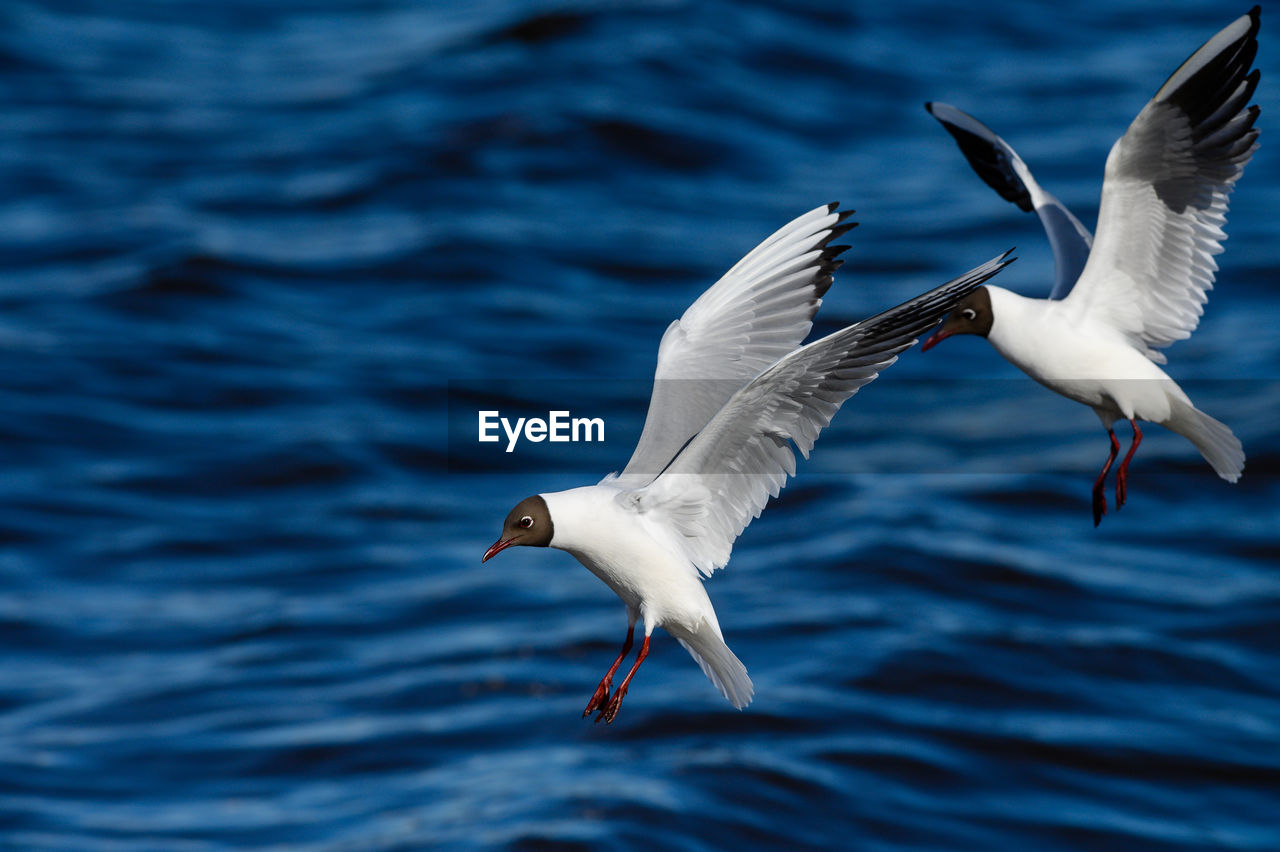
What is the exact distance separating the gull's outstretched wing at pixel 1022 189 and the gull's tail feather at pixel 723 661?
6.89 ft

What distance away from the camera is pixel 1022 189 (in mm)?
8125

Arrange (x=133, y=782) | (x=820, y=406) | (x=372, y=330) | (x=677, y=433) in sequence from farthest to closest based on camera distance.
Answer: (x=372, y=330), (x=133, y=782), (x=677, y=433), (x=820, y=406)

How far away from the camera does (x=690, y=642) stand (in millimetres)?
6605

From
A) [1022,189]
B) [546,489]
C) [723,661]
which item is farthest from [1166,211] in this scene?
[546,489]

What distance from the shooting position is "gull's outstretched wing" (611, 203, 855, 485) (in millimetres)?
6398

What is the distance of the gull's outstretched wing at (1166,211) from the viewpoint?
21.0 feet

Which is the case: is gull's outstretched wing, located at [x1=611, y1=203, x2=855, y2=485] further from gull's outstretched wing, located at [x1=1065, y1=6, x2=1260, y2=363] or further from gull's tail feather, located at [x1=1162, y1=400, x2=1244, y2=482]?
gull's tail feather, located at [x1=1162, y1=400, x2=1244, y2=482]

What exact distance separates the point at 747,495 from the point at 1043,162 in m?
33.5

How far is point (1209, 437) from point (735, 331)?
1.95 meters

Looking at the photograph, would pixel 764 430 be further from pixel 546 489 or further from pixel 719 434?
pixel 546 489

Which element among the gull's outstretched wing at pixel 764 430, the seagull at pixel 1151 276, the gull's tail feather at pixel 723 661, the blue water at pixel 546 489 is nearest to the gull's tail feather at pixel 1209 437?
the seagull at pixel 1151 276

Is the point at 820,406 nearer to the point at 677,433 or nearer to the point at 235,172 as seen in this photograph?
the point at 677,433

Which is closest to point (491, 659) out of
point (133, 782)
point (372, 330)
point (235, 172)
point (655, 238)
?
point (133, 782)

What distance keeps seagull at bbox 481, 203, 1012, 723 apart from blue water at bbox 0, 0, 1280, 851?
47.6ft
